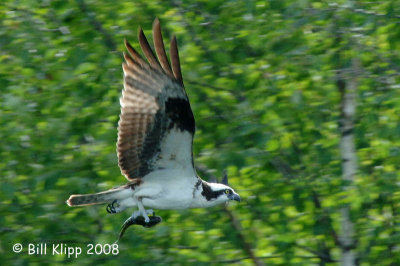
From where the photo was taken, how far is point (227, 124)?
8922 millimetres

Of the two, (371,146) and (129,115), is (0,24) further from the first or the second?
(371,146)

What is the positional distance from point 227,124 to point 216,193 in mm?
1323

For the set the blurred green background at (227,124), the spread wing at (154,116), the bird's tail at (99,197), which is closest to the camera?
the spread wing at (154,116)

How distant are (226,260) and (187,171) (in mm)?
1609

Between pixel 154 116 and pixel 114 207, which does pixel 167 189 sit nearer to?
pixel 114 207

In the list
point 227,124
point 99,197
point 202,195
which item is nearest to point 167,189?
point 202,195

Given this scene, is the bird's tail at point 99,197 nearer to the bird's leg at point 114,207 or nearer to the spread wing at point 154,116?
the bird's leg at point 114,207

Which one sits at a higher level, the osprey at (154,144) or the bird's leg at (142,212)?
the osprey at (154,144)

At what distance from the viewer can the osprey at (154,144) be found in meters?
7.29

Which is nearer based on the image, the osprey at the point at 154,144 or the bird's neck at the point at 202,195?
the osprey at the point at 154,144

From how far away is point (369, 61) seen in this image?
9531 mm

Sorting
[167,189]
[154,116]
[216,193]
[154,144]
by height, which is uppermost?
[154,116]

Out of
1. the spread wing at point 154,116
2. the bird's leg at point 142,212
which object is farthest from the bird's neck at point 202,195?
the bird's leg at point 142,212


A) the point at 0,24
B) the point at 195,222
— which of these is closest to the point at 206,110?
the point at 195,222
